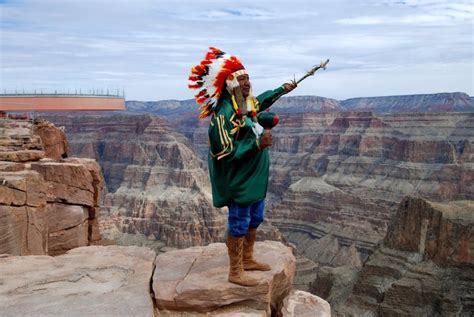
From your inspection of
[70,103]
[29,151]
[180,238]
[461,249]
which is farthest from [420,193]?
[29,151]

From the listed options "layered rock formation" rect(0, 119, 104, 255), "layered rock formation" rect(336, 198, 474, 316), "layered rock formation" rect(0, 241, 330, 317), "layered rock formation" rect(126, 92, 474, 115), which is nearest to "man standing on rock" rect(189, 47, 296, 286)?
"layered rock formation" rect(0, 241, 330, 317)

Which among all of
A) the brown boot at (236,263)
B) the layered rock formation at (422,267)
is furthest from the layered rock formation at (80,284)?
the layered rock formation at (422,267)

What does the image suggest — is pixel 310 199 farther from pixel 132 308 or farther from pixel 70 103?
pixel 132 308

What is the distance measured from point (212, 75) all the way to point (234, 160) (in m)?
1.21

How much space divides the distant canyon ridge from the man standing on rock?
42487 millimetres

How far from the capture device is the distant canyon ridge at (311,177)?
6931cm

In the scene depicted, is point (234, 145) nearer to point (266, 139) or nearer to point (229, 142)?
point (229, 142)

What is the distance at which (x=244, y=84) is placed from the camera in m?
6.54

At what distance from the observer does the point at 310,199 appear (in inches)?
3263

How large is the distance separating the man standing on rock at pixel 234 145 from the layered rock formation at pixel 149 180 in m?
59.7

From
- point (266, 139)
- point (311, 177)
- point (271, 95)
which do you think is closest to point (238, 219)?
point (266, 139)

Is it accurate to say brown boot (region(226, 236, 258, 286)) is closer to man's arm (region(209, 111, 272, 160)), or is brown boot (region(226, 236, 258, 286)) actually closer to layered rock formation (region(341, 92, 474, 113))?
man's arm (region(209, 111, 272, 160))

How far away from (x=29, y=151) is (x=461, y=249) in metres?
28.9

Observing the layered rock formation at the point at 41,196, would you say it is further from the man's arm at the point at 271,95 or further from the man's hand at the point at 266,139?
the man's hand at the point at 266,139
